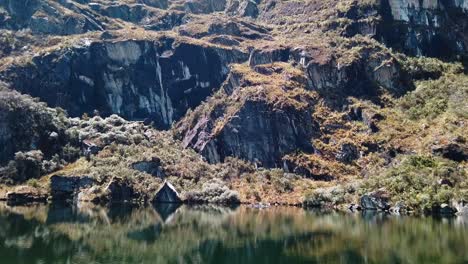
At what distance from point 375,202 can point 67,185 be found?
91.8m

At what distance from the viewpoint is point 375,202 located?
482 feet

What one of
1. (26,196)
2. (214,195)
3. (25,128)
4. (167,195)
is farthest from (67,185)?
(214,195)

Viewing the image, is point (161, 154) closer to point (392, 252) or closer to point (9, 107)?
point (9, 107)

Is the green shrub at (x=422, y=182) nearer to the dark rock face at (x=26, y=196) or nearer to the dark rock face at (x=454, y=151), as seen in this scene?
the dark rock face at (x=454, y=151)

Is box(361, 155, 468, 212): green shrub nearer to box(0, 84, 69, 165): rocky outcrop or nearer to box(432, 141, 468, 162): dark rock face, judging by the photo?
box(432, 141, 468, 162): dark rock face

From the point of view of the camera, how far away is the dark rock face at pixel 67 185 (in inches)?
6599

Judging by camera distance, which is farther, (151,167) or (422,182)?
(151,167)

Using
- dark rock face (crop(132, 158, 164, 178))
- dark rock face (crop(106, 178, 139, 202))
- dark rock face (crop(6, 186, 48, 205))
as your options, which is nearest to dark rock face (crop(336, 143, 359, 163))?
dark rock face (crop(132, 158, 164, 178))

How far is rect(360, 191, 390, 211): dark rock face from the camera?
144875 mm

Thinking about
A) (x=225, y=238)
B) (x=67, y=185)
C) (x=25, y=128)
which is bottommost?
(x=225, y=238)

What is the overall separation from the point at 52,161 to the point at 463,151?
129 meters

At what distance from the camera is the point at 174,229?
10200 cm

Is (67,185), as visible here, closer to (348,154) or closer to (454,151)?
(348,154)

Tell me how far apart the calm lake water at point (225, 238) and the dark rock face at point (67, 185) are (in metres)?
33.8
